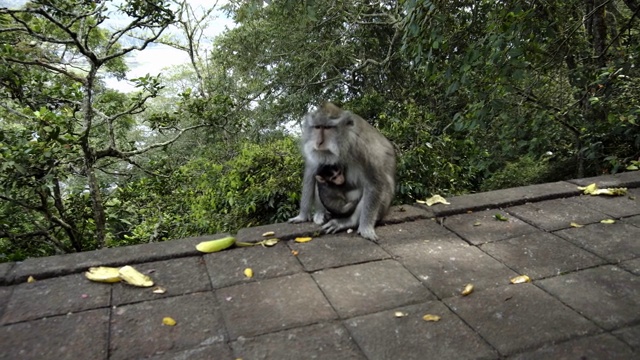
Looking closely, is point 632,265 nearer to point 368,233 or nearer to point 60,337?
point 368,233

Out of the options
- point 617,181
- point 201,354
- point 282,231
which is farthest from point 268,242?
point 617,181

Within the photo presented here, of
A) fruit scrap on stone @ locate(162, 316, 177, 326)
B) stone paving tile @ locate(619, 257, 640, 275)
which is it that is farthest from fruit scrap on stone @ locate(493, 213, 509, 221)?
fruit scrap on stone @ locate(162, 316, 177, 326)

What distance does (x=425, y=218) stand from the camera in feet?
13.0

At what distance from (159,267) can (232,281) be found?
0.55 m

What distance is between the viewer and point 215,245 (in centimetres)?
333

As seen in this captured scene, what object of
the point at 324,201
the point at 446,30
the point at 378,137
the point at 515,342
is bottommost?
the point at 515,342

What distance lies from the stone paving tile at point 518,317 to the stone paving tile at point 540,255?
0.28 meters

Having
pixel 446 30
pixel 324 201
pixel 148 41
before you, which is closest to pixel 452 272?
pixel 324 201

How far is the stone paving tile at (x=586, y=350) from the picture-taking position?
2.11 metres

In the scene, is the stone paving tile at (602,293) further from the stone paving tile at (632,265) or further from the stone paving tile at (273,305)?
the stone paving tile at (273,305)

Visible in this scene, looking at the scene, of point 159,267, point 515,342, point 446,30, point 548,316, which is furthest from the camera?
point 446,30

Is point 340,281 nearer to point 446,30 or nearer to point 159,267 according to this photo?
point 159,267

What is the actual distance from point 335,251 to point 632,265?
1.90 metres

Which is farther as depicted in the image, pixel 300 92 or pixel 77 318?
pixel 300 92
